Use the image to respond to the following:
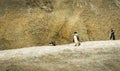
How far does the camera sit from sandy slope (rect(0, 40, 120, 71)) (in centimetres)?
2219

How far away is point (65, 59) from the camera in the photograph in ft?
78.0

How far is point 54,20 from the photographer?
34.7m

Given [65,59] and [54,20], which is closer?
[65,59]

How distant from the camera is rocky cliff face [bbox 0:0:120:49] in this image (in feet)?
109

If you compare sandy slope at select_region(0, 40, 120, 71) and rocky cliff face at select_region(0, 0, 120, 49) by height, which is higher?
rocky cliff face at select_region(0, 0, 120, 49)

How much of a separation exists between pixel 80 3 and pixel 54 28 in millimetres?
3890

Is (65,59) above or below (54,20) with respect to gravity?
below

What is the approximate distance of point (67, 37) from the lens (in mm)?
34281

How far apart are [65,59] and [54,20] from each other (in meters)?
11.4

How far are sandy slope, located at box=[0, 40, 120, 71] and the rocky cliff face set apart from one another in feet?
23.3

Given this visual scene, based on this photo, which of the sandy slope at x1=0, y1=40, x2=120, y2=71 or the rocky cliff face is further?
the rocky cliff face

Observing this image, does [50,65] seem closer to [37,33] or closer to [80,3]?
[37,33]

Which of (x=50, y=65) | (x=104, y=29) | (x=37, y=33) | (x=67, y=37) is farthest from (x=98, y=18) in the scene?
(x=50, y=65)

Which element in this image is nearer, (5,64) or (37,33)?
(5,64)
